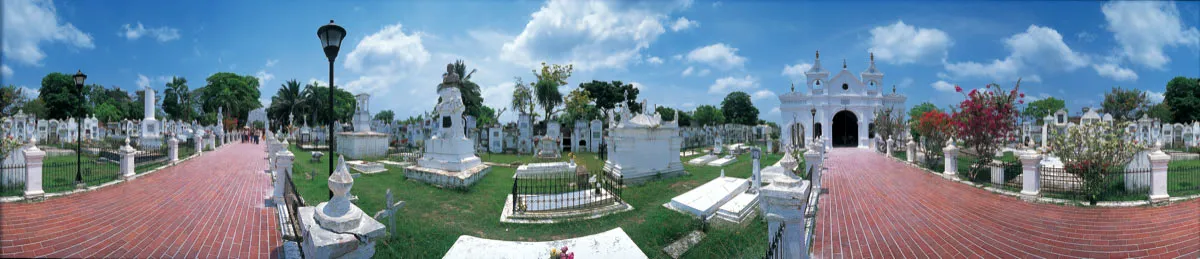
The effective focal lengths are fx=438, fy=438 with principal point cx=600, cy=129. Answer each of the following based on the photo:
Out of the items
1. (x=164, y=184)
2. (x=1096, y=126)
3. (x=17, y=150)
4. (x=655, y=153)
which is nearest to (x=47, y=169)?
(x=17, y=150)

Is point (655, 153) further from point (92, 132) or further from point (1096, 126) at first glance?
point (92, 132)

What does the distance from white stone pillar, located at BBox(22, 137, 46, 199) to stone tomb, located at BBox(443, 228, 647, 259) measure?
7.57 m

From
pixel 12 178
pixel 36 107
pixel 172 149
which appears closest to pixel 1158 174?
pixel 12 178

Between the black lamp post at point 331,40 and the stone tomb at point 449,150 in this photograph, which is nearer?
the black lamp post at point 331,40

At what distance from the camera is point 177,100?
36.4 m

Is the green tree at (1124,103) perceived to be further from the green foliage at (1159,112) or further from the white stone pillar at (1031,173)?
the white stone pillar at (1031,173)

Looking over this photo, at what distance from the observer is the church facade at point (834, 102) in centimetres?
2681

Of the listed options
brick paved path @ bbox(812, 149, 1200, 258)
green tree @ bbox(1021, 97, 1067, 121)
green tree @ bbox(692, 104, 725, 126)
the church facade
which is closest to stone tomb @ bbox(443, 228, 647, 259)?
brick paved path @ bbox(812, 149, 1200, 258)

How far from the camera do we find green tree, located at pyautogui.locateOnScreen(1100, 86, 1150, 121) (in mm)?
30875

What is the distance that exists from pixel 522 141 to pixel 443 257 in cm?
1830

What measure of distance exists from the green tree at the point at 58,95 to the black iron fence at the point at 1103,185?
123 ft

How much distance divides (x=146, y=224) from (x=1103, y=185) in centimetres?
1544

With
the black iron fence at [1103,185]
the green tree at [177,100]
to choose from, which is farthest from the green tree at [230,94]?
the black iron fence at [1103,185]

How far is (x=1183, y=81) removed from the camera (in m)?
33.2
